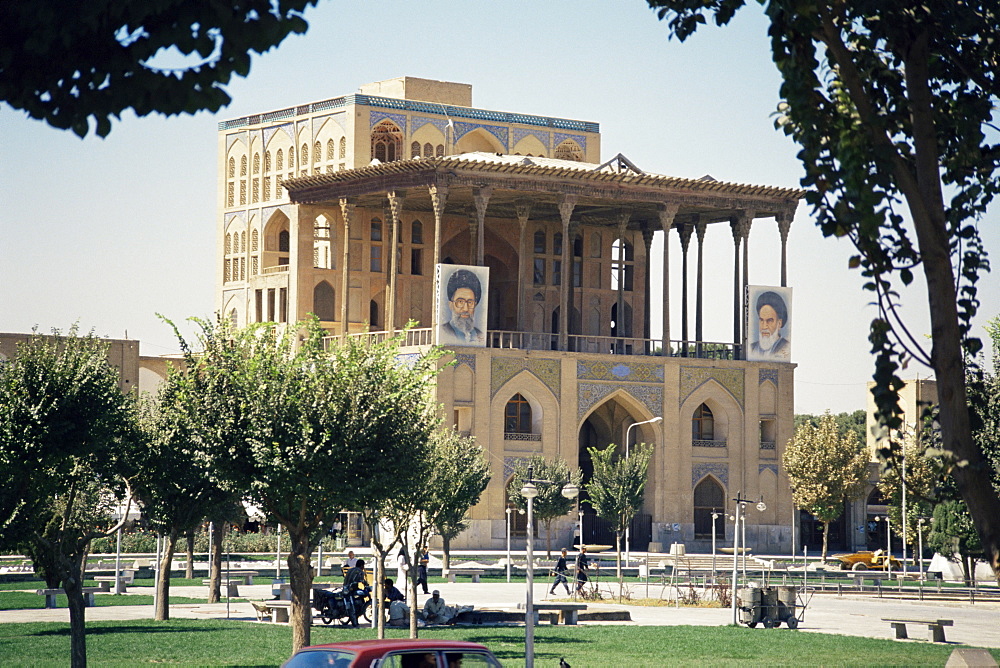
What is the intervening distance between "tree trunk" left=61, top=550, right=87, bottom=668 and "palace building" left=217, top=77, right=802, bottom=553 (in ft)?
106

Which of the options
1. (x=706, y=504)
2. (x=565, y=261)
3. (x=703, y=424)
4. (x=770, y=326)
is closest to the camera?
(x=565, y=261)

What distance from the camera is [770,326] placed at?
5425 centimetres

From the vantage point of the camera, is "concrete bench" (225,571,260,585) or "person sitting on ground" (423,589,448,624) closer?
"person sitting on ground" (423,589,448,624)

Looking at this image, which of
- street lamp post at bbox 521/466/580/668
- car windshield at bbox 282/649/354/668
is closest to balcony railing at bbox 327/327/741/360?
street lamp post at bbox 521/466/580/668

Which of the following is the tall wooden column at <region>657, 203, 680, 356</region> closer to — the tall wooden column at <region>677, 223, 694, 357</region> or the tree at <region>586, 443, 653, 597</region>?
the tall wooden column at <region>677, 223, 694, 357</region>

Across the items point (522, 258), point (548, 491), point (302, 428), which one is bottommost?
point (548, 491)

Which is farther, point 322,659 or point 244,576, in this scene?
point 244,576

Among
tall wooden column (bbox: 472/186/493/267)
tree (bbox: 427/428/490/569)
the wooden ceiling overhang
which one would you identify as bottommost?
tree (bbox: 427/428/490/569)

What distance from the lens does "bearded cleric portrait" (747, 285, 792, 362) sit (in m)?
53.4

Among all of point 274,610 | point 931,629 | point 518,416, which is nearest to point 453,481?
point 274,610

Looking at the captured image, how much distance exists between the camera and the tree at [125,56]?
539cm

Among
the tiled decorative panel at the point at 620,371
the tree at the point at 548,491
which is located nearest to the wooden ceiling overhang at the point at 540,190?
the tiled decorative panel at the point at 620,371

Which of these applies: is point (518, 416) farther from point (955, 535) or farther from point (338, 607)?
point (338, 607)

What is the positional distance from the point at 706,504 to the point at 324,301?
17.0m
